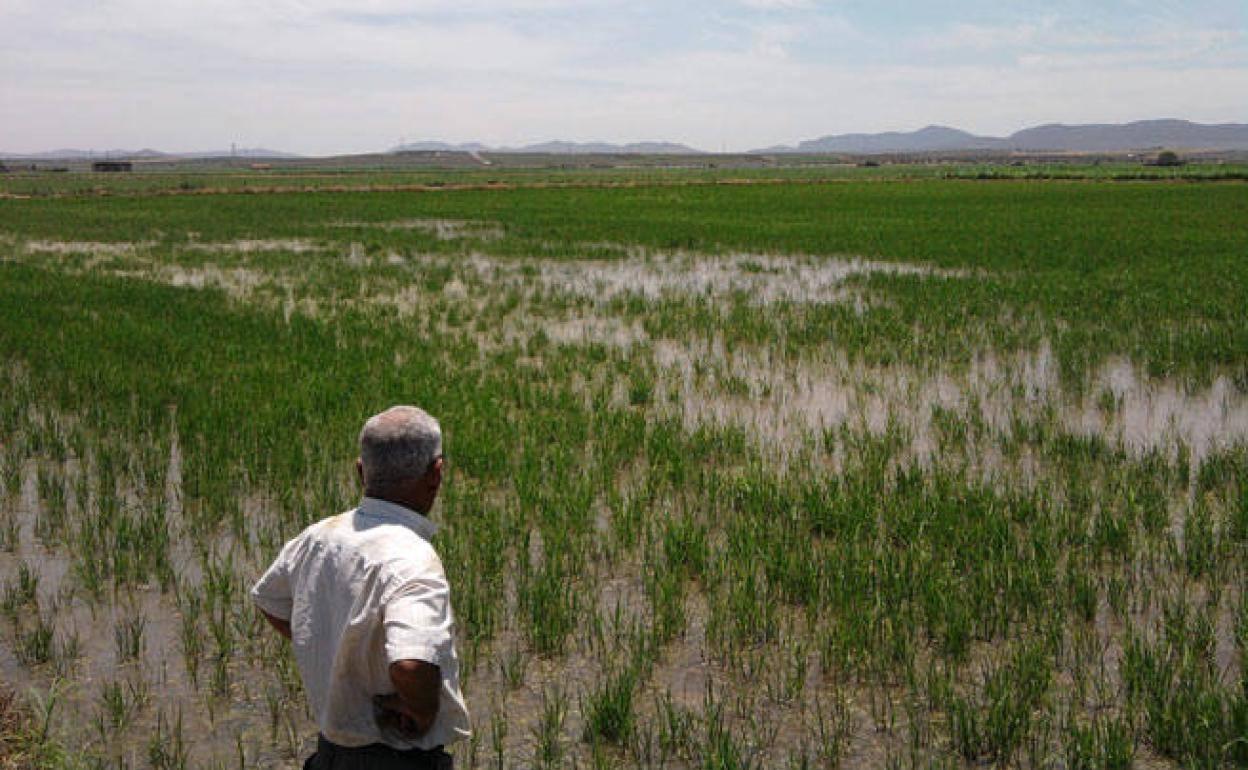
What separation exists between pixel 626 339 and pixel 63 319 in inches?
253

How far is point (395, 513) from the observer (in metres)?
2.08

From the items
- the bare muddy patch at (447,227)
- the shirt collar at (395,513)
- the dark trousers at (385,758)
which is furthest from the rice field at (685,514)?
the bare muddy patch at (447,227)

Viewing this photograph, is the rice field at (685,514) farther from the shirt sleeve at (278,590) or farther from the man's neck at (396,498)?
the man's neck at (396,498)

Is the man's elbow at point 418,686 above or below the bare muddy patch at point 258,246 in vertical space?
below

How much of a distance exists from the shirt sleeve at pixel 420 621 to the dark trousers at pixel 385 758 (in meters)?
0.28

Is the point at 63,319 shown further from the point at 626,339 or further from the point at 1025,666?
the point at 1025,666

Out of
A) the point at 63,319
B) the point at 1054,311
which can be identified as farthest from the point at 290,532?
the point at 1054,311

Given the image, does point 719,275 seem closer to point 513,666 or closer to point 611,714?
point 513,666

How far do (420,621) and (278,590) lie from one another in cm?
53

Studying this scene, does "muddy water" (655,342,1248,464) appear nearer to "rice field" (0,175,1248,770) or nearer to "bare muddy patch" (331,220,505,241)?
"rice field" (0,175,1248,770)

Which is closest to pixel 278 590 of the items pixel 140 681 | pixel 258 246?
pixel 140 681

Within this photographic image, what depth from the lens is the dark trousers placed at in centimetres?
209

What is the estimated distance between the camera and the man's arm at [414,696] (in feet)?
6.08

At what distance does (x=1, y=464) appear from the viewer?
633 centimetres
